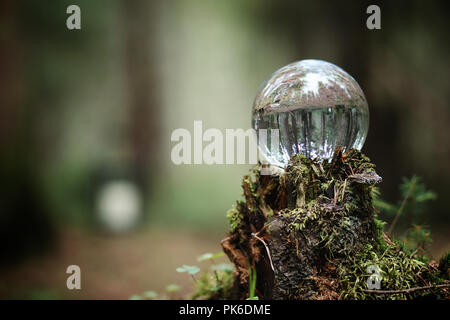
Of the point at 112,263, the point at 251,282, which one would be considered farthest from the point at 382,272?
the point at 112,263

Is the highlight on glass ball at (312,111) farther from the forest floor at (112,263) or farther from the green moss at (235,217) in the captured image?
the forest floor at (112,263)

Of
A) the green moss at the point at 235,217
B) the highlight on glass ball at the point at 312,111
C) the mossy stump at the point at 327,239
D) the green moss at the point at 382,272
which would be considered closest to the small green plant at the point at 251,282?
the mossy stump at the point at 327,239

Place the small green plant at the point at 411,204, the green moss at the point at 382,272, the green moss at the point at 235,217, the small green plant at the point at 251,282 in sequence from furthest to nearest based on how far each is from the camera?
the small green plant at the point at 411,204, the green moss at the point at 235,217, the small green plant at the point at 251,282, the green moss at the point at 382,272

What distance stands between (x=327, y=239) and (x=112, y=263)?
20.2 ft

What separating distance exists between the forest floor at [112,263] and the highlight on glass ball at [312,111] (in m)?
2.38

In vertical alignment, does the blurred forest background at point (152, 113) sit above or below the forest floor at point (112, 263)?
above

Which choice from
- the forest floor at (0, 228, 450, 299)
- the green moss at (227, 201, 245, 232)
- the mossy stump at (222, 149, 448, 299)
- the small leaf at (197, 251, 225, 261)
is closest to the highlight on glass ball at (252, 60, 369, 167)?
the mossy stump at (222, 149, 448, 299)

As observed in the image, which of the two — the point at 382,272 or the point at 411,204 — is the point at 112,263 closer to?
the point at 411,204

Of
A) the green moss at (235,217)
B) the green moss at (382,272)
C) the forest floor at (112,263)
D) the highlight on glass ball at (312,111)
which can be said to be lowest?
the forest floor at (112,263)

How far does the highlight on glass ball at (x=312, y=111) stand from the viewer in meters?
2.38

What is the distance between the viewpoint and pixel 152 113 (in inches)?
355

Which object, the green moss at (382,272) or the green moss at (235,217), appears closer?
the green moss at (382,272)

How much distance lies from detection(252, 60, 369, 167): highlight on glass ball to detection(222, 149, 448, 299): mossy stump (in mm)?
186

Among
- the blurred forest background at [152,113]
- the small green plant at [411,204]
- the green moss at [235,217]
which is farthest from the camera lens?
the blurred forest background at [152,113]
